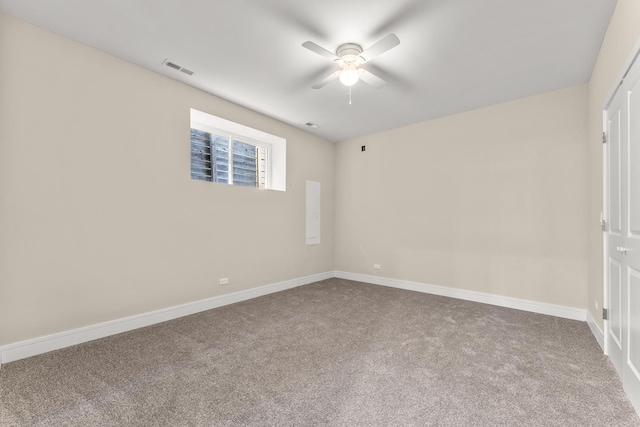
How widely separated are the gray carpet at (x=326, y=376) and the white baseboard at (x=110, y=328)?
3.9 inches

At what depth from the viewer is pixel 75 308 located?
2.56 metres

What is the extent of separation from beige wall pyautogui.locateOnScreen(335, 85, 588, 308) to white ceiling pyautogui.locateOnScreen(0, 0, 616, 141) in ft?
1.69

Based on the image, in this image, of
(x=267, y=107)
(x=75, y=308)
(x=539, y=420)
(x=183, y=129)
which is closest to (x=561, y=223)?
(x=539, y=420)

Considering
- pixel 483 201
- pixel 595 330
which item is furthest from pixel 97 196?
pixel 595 330

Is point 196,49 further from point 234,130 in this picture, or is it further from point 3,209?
point 3,209

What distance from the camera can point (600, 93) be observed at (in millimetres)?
2654

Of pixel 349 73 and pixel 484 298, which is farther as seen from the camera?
pixel 484 298

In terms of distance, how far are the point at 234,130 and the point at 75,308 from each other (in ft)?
9.28

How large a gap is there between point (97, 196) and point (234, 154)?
6.37 ft

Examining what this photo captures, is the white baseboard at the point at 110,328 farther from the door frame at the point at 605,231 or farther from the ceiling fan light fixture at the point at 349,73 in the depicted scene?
the door frame at the point at 605,231

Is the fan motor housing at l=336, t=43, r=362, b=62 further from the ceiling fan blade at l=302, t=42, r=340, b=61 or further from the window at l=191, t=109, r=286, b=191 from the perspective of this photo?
the window at l=191, t=109, r=286, b=191

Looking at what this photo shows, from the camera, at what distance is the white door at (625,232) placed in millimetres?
1721

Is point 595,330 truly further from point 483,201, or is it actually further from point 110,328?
point 110,328

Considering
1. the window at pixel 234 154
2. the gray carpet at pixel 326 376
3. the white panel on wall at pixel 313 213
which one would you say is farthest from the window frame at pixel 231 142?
the gray carpet at pixel 326 376
